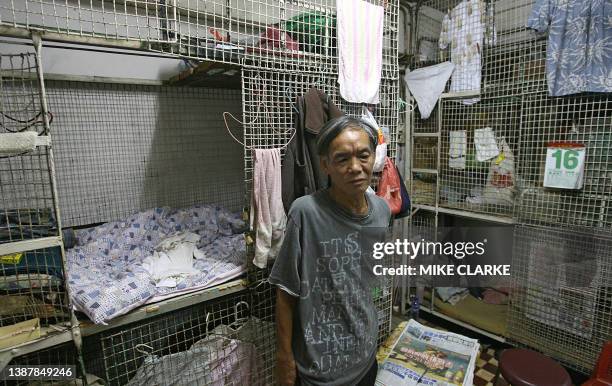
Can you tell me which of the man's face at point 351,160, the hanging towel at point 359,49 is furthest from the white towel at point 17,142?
the hanging towel at point 359,49

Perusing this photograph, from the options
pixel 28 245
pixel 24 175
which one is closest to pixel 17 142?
pixel 28 245

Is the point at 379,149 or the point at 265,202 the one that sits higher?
the point at 379,149

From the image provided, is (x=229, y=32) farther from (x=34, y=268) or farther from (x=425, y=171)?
(x=425, y=171)

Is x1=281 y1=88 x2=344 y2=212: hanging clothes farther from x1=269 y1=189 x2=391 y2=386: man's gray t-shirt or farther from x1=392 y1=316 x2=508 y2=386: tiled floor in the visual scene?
x1=392 y1=316 x2=508 y2=386: tiled floor

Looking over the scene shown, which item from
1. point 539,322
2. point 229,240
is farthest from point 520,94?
point 229,240

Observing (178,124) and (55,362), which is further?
(178,124)

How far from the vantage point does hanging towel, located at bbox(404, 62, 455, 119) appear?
2.73 meters

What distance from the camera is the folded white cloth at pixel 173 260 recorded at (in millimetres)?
1784

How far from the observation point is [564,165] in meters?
2.13

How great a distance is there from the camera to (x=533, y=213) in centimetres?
231

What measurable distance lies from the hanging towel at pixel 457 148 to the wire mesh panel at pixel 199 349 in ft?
6.60

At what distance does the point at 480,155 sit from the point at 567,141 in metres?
0.58

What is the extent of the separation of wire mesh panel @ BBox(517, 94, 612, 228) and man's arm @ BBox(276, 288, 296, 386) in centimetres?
203

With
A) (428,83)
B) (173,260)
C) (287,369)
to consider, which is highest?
(428,83)
